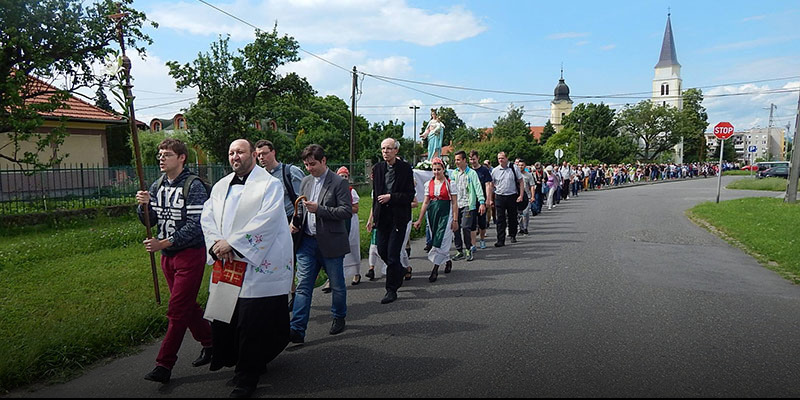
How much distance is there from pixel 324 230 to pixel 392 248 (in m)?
1.37

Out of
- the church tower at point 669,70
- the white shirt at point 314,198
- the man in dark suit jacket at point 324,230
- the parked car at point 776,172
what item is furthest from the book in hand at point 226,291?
the church tower at point 669,70

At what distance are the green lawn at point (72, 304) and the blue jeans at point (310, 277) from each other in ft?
Answer: 5.08

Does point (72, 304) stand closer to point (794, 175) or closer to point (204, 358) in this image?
point (204, 358)

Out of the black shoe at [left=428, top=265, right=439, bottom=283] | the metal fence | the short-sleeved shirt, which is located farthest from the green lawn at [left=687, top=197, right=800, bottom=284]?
the metal fence

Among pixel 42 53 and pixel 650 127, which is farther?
pixel 650 127

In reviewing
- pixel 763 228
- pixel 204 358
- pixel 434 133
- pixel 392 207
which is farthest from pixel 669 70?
pixel 204 358

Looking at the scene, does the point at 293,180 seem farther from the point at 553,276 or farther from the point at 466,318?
the point at 553,276

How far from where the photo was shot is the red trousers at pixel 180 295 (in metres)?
4.18

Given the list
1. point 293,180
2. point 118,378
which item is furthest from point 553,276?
point 118,378

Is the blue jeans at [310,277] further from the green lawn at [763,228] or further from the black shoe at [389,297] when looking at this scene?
the green lawn at [763,228]

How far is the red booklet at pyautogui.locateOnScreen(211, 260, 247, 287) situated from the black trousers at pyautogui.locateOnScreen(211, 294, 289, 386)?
0.14 m

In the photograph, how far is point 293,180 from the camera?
Result: 19.4 feet

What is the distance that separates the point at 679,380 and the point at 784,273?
5.69 meters

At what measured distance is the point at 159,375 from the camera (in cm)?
410
